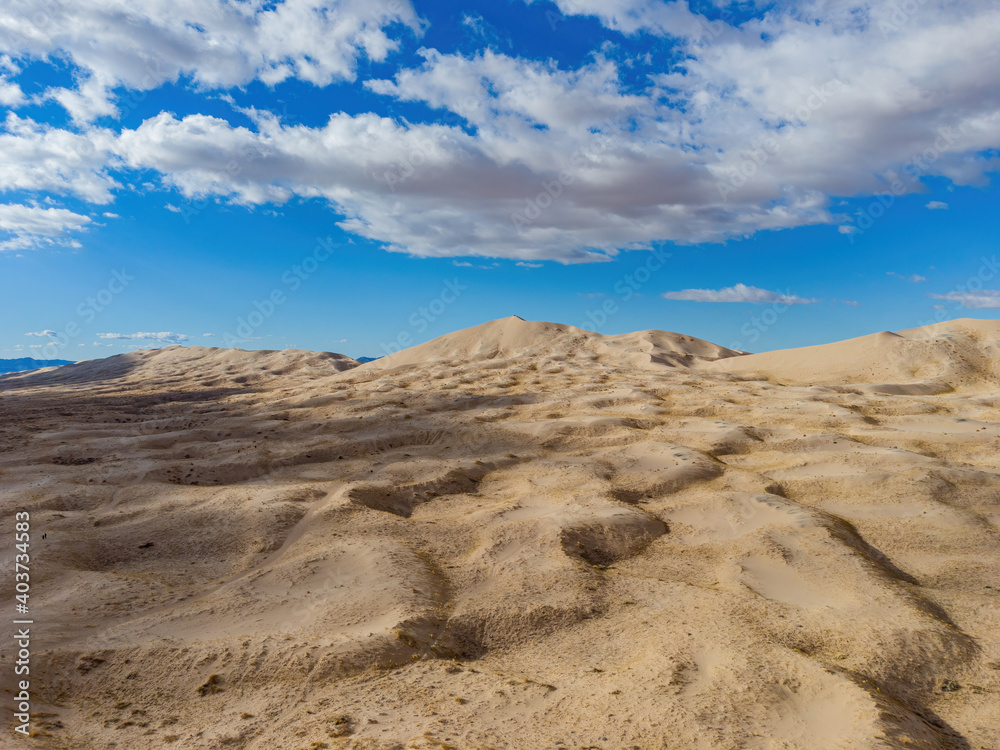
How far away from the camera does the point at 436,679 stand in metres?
3.72

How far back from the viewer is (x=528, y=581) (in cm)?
514

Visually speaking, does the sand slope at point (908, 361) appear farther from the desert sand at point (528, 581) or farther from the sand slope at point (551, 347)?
the sand slope at point (551, 347)

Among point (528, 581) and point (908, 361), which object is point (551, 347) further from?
point (528, 581)

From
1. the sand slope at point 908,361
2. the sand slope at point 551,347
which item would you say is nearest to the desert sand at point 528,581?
the sand slope at point 908,361

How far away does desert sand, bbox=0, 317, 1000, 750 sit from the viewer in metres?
3.34

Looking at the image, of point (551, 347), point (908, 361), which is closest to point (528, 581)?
point (908, 361)

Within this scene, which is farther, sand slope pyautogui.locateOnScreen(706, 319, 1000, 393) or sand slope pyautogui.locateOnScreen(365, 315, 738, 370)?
sand slope pyautogui.locateOnScreen(365, 315, 738, 370)

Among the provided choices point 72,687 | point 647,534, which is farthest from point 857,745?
point 72,687

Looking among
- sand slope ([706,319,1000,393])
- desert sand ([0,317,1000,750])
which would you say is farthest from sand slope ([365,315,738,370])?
desert sand ([0,317,1000,750])

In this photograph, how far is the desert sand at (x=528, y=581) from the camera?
3340 millimetres

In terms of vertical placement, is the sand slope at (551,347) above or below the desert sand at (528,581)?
above

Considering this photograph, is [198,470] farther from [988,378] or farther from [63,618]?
[988,378]

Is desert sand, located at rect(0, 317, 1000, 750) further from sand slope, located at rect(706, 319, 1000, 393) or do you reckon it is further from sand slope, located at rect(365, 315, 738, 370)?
sand slope, located at rect(365, 315, 738, 370)

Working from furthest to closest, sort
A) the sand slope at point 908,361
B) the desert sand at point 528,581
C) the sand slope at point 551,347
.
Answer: the sand slope at point 551,347, the sand slope at point 908,361, the desert sand at point 528,581
